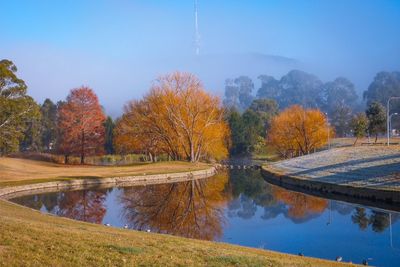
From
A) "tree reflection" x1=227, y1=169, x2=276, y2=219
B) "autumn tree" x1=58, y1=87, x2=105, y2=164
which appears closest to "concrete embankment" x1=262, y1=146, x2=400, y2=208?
"tree reflection" x1=227, y1=169, x2=276, y2=219

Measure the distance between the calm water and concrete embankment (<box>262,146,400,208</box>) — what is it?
2.42m

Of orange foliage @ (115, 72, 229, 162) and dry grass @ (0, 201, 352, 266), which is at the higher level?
orange foliage @ (115, 72, 229, 162)

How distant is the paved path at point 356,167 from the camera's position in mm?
41312

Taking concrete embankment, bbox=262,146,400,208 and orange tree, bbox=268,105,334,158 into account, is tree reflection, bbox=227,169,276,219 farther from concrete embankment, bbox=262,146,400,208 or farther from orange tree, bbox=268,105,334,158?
orange tree, bbox=268,105,334,158

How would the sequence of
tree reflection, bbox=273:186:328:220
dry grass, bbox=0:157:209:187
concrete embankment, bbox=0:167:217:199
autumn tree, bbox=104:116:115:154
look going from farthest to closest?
1. autumn tree, bbox=104:116:115:154
2. dry grass, bbox=0:157:209:187
3. concrete embankment, bbox=0:167:217:199
4. tree reflection, bbox=273:186:328:220

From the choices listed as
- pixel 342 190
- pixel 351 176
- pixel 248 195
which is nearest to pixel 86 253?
pixel 342 190

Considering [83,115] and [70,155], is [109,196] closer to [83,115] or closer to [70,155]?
[83,115]

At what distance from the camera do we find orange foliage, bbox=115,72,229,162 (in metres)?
74.9

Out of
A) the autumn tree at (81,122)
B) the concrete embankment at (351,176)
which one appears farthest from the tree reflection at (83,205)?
the autumn tree at (81,122)

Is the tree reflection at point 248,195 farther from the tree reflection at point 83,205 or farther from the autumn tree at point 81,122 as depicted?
the autumn tree at point 81,122

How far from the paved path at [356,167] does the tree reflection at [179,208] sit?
12.0 metres

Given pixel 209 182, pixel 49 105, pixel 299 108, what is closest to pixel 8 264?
pixel 209 182

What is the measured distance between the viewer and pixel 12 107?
151ft

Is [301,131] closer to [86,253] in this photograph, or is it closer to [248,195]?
[248,195]
